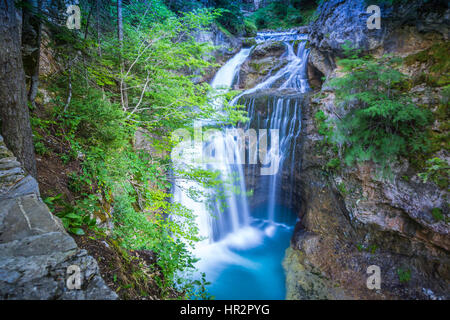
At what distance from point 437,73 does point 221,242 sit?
871 centimetres

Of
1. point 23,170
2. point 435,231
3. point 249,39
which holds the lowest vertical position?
point 435,231

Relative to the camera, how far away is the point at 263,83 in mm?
12711

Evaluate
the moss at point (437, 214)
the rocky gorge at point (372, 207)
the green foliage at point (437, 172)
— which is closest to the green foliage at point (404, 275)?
the rocky gorge at point (372, 207)

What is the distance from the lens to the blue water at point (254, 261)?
6250 mm

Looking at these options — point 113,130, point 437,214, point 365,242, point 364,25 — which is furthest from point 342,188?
point 113,130

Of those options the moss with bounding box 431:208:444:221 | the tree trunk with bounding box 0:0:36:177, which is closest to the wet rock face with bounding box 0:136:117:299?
the tree trunk with bounding box 0:0:36:177

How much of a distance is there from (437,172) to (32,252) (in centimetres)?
749

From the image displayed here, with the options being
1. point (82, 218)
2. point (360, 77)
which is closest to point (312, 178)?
point (360, 77)

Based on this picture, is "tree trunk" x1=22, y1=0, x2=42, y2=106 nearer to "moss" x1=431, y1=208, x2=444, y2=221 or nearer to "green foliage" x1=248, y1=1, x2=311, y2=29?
"moss" x1=431, y1=208, x2=444, y2=221

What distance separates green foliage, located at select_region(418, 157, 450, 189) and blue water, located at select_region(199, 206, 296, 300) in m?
5.01

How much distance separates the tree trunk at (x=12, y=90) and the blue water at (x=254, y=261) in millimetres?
6016

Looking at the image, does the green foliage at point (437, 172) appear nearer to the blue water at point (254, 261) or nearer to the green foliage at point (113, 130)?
the green foliage at point (113, 130)

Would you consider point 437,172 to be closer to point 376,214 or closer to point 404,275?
point 376,214

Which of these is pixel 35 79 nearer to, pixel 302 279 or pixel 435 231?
pixel 302 279
